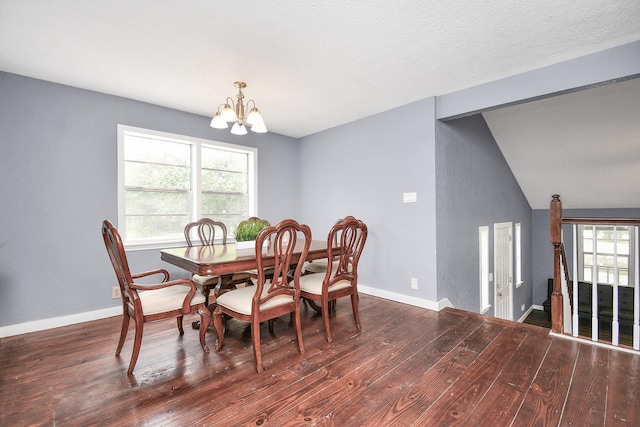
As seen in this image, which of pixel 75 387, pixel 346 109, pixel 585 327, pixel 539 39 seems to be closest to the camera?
pixel 75 387

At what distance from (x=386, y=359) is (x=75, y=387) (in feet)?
6.72

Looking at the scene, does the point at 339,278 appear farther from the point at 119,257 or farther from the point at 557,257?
the point at 557,257

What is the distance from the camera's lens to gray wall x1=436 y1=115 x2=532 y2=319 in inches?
135

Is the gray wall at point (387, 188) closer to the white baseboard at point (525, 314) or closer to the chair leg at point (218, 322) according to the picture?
the chair leg at point (218, 322)

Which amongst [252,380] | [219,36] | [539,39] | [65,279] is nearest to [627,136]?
[539,39]

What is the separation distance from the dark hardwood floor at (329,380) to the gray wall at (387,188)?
3.35 feet

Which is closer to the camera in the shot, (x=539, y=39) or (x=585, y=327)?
(x=539, y=39)

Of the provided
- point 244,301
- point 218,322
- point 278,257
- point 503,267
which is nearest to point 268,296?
point 244,301

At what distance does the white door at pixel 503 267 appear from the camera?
4841 mm

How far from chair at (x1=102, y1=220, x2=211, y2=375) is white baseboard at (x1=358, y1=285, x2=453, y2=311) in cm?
225

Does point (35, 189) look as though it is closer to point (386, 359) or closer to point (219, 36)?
point (219, 36)

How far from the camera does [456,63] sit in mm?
2592

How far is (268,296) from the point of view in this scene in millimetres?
2111

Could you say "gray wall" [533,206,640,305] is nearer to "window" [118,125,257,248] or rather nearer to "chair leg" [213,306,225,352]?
"window" [118,125,257,248]
